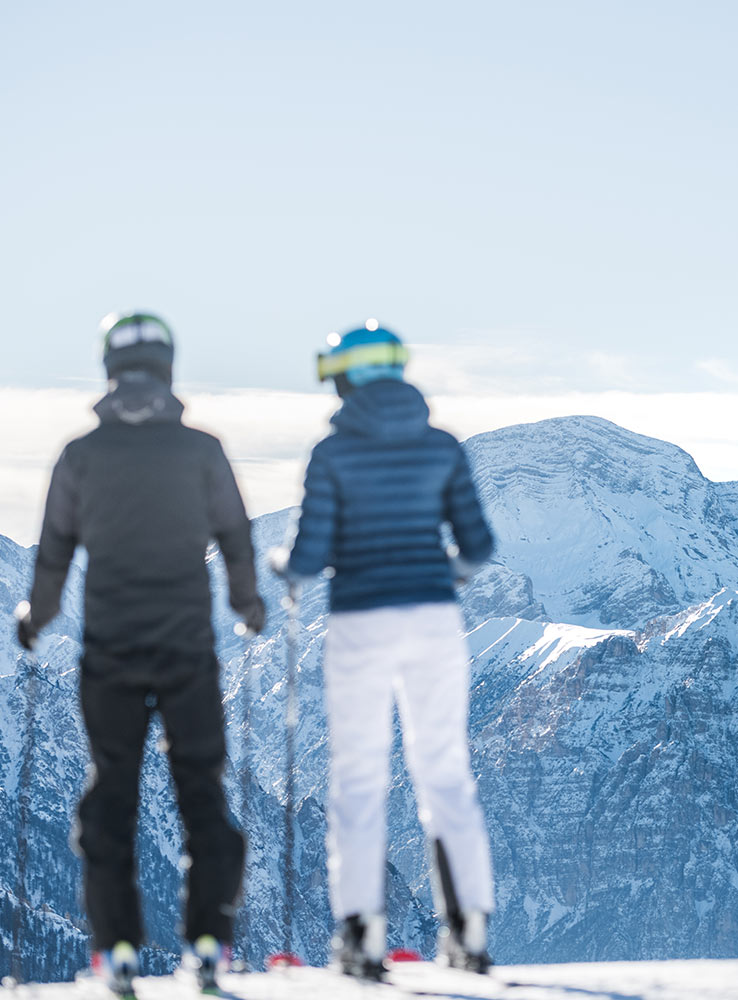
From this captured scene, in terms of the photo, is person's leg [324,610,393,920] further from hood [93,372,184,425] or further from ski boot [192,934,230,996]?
hood [93,372,184,425]

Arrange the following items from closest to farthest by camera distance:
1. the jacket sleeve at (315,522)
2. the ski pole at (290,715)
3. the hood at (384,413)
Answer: the jacket sleeve at (315,522) → the hood at (384,413) → the ski pole at (290,715)

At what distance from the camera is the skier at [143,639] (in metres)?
8.07

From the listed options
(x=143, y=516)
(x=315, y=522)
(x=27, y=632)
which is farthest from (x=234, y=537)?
(x=27, y=632)

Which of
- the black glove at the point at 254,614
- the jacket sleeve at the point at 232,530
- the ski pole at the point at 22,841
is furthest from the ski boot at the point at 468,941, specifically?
the ski pole at the point at 22,841

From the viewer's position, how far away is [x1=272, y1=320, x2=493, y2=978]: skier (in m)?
8.56

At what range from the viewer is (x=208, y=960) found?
823 centimetres

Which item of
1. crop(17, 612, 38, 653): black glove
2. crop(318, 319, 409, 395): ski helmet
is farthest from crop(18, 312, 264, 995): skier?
crop(318, 319, 409, 395): ski helmet

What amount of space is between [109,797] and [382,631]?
1.81m

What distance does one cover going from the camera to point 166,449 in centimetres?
829

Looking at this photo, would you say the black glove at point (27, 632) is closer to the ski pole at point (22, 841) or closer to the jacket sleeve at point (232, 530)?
the ski pole at point (22, 841)

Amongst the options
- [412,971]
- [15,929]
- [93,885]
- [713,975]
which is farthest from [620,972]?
[15,929]

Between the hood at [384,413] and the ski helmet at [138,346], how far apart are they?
1.10m

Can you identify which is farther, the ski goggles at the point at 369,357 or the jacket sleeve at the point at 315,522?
the ski goggles at the point at 369,357

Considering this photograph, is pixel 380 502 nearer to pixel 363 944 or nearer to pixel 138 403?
pixel 138 403
